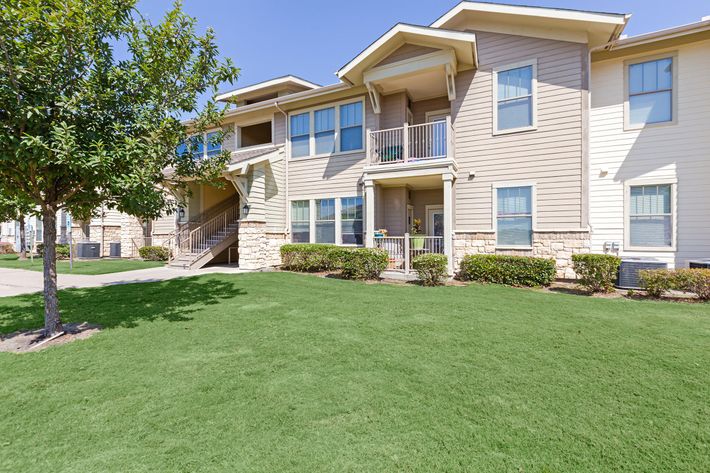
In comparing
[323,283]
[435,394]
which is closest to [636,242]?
[323,283]

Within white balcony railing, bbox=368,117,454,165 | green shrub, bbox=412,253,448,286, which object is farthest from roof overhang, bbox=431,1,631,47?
green shrub, bbox=412,253,448,286

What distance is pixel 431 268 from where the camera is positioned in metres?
8.73

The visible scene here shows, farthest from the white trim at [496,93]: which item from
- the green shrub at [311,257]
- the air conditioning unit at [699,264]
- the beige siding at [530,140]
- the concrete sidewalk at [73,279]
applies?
the concrete sidewalk at [73,279]

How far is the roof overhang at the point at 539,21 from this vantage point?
28.4 ft

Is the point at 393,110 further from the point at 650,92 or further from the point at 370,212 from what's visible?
the point at 650,92

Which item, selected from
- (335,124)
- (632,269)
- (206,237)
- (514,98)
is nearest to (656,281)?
(632,269)

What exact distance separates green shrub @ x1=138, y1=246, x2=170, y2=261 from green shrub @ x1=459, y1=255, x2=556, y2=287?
13.9m

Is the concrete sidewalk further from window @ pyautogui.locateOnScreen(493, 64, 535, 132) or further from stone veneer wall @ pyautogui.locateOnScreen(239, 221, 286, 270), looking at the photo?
window @ pyautogui.locateOnScreen(493, 64, 535, 132)

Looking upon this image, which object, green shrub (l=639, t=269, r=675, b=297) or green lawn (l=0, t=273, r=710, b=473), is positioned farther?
green shrub (l=639, t=269, r=675, b=297)

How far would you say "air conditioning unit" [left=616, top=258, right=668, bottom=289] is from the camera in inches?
309

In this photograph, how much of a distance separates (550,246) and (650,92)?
16.3 feet

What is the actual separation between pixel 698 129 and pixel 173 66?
12328 millimetres

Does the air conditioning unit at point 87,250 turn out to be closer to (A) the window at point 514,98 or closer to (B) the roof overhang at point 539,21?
(B) the roof overhang at point 539,21

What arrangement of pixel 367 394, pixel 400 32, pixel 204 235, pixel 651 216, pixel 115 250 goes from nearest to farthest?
pixel 367 394 → pixel 651 216 → pixel 400 32 → pixel 204 235 → pixel 115 250
